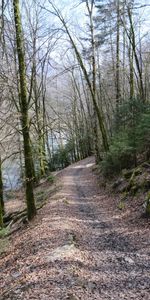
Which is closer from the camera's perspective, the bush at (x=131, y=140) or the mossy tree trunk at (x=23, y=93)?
the mossy tree trunk at (x=23, y=93)

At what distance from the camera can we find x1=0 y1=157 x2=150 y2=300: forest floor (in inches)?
200

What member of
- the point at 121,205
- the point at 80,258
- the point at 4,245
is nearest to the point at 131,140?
the point at 121,205

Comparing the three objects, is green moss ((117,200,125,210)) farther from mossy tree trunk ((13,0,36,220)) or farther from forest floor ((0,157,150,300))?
mossy tree trunk ((13,0,36,220))

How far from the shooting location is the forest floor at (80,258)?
508 centimetres

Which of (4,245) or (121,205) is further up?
(121,205)

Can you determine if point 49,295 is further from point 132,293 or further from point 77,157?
point 77,157

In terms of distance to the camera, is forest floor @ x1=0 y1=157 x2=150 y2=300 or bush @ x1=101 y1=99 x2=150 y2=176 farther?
bush @ x1=101 y1=99 x2=150 y2=176

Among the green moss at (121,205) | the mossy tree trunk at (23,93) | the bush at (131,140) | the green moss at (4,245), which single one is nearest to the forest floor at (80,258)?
the green moss at (121,205)

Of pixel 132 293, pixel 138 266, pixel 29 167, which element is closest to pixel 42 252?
pixel 138 266

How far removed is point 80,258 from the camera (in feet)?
21.1

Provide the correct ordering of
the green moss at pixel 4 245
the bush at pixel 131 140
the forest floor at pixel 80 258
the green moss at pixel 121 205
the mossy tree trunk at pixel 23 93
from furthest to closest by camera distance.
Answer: the bush at pixel 131 140 < the green moss at pixel 121 205 < the mossy tree trunk at pixel 23 93 < the green moss at pixel 4 245 < the forest floor at pixel 80 258

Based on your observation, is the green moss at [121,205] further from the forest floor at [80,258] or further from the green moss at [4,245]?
the green moss at [4,245]

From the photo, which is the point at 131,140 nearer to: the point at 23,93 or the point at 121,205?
the point at 121,205

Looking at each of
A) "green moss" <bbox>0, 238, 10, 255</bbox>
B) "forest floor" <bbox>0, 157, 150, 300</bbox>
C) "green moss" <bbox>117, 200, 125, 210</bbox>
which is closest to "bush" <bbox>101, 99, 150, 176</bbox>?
"green moss" <bbox>117, 200, 125, 210</bbox>
